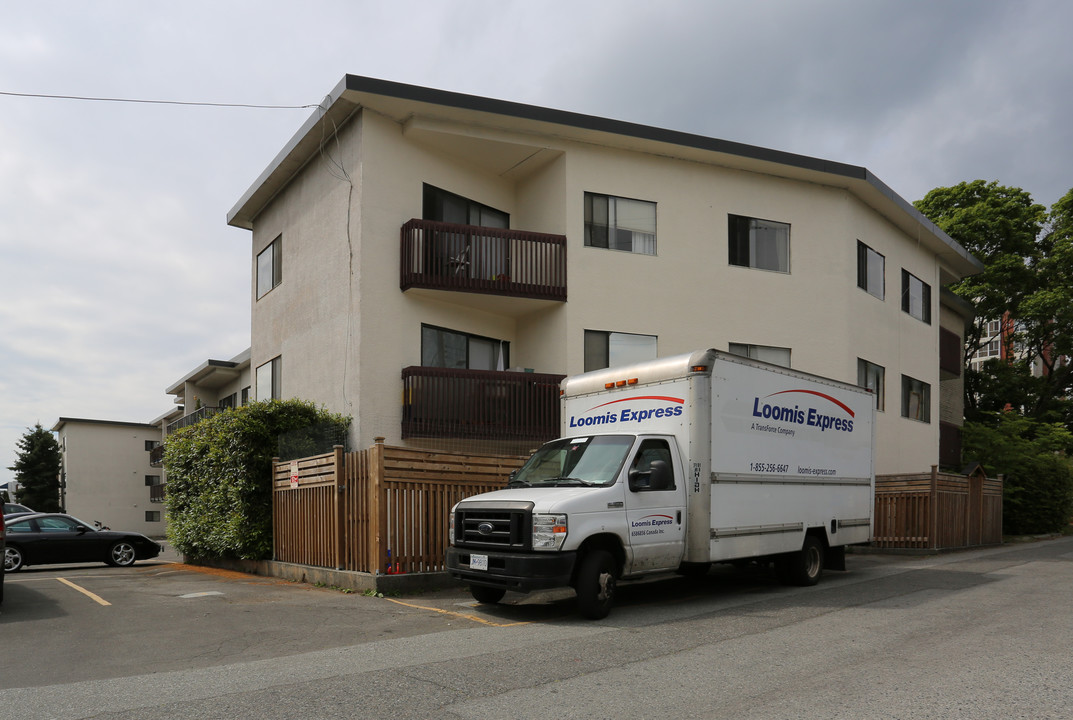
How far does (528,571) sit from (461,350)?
10374mm

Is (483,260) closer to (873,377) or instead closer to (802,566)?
(802,566)

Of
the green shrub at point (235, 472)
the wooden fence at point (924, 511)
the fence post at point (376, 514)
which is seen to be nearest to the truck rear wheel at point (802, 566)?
the fence post at point (376, 514)

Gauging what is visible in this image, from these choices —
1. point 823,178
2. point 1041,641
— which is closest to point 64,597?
point 1041,641

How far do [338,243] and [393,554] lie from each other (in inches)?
336

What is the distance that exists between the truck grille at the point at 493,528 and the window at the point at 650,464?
1.49 metres

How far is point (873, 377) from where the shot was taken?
23.5m

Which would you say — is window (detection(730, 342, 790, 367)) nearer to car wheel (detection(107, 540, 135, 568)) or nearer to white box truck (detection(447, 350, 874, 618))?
white box truck (detection(447, 350, 874, 618))

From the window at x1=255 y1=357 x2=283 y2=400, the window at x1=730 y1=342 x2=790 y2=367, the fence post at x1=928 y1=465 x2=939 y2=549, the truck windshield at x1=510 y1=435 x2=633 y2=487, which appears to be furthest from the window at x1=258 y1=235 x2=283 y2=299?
the fence post at x1=928 y1=465 x2=939 y2=549

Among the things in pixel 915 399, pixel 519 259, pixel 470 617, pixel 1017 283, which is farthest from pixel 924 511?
pixel 1017 283

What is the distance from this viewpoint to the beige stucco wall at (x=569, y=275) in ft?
59.2

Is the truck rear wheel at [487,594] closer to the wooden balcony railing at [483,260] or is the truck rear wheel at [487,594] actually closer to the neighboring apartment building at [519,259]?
the neighboring apartment building at [519,259]

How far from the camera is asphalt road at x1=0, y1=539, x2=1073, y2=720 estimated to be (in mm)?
6129

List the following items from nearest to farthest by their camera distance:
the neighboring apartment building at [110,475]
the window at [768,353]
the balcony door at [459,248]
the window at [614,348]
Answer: the balcony door at [459,248], the window at [614,348], the window at [768,353], the neighboring apartment building at [110,475]

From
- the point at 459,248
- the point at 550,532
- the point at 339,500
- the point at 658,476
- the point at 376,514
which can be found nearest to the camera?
the point at 550,532
